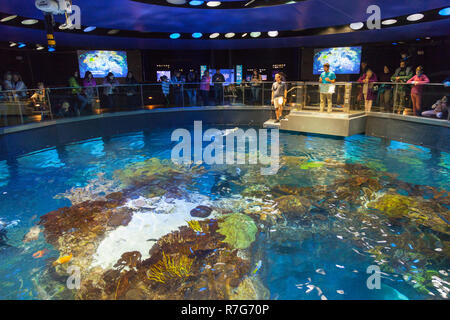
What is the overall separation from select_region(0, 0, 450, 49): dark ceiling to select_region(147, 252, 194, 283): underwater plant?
336 inches

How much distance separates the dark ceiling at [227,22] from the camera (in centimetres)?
966

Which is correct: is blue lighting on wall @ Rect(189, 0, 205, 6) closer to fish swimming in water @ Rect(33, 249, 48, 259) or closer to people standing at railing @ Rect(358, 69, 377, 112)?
people standing at railing @ Rect(358, 69, 377, 112)

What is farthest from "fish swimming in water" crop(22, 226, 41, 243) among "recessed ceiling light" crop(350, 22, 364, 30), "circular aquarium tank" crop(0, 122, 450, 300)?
"recessed ceiling light" crop(350, 22, 364, 30)

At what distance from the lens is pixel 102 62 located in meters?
15.7

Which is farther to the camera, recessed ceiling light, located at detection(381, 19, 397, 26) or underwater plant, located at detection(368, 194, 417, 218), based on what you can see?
recessed ceiling light, located at detection(381, 19, 397, 26)

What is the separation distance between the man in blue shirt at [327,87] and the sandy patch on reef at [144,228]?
6442 mm

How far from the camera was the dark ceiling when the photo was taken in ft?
31.7

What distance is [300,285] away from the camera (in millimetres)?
3518

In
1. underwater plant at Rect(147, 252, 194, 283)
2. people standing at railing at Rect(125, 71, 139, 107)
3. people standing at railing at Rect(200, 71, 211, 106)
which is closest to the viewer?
underwater plant at Rect(147, 252, 194, 283)

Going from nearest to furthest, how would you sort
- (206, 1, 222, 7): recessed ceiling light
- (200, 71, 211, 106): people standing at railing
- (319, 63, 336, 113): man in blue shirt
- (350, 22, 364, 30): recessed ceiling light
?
(206, 1, 222, 7): recessed ceiling light < (319, 63, 336, 113): man in blue shirt < (350, 22, 364, 30): recessed ceiling light < (200, 71, 211, 106): people standing at railing

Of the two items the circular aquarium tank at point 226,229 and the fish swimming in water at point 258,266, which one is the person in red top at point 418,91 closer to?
the circular aquarium tank at point 226,229

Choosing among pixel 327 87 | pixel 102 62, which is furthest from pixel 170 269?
pixel 102 62

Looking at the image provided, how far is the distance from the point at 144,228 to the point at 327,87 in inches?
307
